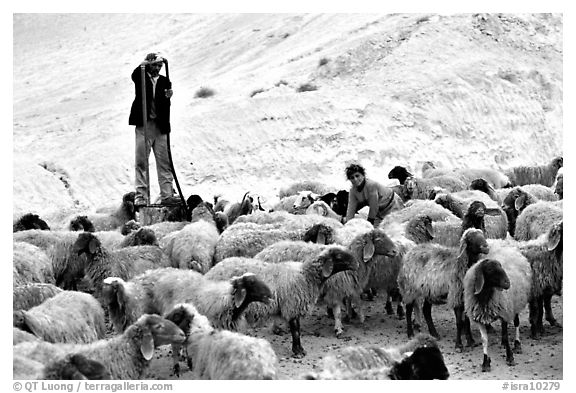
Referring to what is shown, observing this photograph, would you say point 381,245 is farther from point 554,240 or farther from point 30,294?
point 30,294

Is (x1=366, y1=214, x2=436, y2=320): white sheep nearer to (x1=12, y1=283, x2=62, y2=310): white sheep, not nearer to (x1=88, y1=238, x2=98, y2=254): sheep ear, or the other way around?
(x1=88, y1=238, x2=98, y2=254): sheep ear

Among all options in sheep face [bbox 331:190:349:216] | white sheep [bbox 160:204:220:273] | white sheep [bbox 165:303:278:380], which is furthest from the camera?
sheep face [bbox 331:190:349:216]

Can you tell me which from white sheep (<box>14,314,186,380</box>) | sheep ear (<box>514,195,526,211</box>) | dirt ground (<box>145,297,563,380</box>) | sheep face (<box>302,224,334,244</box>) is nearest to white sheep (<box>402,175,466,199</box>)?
sheep ear (<box>514,195,526,211</box>)

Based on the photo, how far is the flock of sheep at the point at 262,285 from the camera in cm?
968

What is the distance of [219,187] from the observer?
24.1m

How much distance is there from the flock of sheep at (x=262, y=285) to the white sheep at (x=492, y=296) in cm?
1

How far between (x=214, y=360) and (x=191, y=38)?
29287mm

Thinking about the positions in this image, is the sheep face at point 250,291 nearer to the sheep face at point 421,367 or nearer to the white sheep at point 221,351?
the white sheep at point 221,351

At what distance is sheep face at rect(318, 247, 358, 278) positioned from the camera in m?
12.2

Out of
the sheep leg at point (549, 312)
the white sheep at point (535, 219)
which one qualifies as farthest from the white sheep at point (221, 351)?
the white sheep at point (535, 219)

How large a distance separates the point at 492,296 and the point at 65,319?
4.40m

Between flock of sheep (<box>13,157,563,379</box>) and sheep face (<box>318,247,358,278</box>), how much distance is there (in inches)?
0.6
